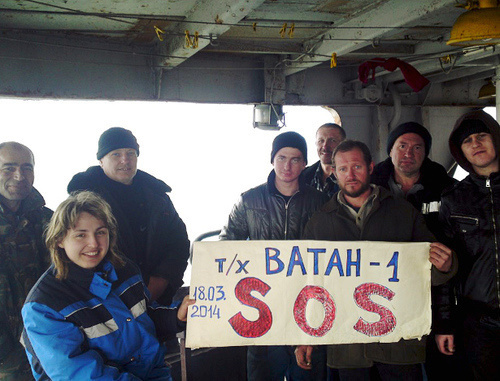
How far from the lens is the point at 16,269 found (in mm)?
2459

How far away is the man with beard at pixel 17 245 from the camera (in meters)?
2.40

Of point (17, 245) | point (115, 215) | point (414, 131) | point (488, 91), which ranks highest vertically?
point (488, 91)

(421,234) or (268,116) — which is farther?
(268,116)

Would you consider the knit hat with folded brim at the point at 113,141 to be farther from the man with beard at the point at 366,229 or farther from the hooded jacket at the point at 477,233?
the hooded jacket at the point at 477,233

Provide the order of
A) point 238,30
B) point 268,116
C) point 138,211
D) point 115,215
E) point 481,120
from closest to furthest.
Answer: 1. point 481,120
2. point 115,215
3. point 138,211
4. point 238,30
5. point 268,116

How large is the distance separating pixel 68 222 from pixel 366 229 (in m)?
A: 1.42

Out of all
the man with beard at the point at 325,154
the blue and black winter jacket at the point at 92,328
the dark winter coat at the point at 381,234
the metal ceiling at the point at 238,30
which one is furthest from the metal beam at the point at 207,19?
the blue and black winter jacket at the point at 92,328

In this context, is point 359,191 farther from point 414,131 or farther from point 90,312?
point 90,312

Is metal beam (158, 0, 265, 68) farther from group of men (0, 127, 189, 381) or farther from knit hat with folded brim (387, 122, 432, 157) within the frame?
knit hat with folded brim (387, 122, 432, 157)

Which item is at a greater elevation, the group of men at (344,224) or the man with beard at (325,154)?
the man with beard at (325,154)

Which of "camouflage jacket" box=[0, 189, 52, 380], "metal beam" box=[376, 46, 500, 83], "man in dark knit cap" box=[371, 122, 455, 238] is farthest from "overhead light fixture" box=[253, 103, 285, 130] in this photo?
"camouflage jacket" box=[0, 189, 52, 380]

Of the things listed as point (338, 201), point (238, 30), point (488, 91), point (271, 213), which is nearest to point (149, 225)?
point (271, 213)

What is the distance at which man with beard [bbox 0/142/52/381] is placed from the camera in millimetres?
2404

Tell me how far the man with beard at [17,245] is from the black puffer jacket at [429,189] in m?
2.03
